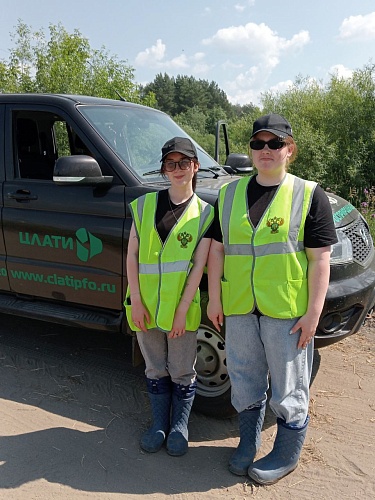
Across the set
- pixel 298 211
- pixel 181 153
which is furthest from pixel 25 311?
pixel 298 211

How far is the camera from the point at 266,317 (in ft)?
8.45

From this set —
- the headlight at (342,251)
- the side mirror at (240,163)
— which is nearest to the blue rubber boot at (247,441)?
the headlight at (342,251)

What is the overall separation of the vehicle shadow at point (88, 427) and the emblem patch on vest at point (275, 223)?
144 cm

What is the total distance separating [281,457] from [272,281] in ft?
3.37

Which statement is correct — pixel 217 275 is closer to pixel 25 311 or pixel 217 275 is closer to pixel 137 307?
pixel 137 307

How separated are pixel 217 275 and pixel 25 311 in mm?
1893

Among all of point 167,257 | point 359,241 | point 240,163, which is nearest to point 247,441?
point 167,257

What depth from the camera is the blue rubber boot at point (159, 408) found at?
3.04 meters

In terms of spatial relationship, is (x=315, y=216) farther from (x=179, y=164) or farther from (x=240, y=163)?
(x=240, y=163)

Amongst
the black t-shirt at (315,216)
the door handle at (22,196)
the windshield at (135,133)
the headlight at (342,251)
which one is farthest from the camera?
the door handle at (22,196)

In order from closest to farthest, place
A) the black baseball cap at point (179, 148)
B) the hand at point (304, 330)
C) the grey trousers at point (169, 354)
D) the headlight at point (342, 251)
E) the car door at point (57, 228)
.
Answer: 1. the hand at point (304, 330)
2. the black baseball cap at point (179, 148)
3. the grey trousers at point (169, 354)
4. the headlight at point (342, 251)
5. the car door at point (57, 228)

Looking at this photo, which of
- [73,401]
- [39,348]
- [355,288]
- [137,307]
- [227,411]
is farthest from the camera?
[39,348]

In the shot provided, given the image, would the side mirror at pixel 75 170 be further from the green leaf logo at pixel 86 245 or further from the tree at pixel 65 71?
the tree at pixel 65 71

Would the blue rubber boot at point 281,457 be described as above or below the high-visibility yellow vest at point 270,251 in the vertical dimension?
below
